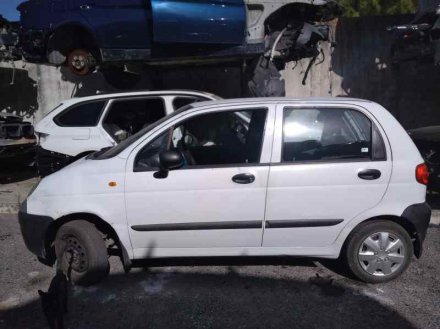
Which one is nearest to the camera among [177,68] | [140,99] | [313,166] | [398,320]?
[398,320]

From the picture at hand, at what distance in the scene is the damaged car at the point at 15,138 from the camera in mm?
7047

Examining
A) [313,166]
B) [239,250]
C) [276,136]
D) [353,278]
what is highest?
[276,136]

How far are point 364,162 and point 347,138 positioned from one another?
24 centimetres

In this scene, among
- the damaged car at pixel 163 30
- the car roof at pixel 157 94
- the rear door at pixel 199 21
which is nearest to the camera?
the car roof at pixel 157 94

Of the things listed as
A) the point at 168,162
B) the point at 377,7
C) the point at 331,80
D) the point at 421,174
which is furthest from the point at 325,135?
the point at 377,7

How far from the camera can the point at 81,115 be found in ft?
20.3

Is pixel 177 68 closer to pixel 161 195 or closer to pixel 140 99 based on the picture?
pixel 140 99

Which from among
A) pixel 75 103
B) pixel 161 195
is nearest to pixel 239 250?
pixel 161 195

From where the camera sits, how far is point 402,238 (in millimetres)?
3494

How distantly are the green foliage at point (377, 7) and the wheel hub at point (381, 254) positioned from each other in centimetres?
1300

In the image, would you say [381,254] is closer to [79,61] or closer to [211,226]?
[211,226]

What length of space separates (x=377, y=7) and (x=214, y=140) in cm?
1376

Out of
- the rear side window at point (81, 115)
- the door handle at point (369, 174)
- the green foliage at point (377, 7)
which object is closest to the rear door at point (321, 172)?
the door handle at point (369, 174)

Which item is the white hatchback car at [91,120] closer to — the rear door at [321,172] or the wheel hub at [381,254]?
the rear door at [321,172]
